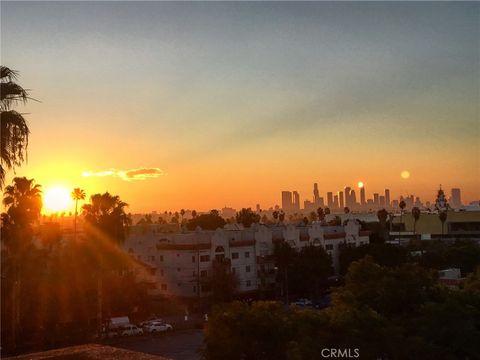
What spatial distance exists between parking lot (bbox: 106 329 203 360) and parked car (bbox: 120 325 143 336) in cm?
76

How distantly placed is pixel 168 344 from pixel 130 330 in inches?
198

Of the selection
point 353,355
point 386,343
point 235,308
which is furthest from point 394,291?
point 235,308

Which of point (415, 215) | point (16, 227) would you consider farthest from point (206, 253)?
point (415, 215)

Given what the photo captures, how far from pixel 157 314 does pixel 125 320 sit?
10.3 m

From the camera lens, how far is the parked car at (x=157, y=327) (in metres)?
48.3

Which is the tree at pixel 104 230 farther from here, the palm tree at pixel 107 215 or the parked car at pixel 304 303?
the parked car at pixel 304 303

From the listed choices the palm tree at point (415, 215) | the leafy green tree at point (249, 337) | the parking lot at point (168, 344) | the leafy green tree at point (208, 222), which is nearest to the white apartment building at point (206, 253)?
the parking lot at point (168, 344)

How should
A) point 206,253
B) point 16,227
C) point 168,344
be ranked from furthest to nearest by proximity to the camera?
1. point 206,253
2. point 168,344
3. point 16,227

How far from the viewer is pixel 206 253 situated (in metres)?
63.3

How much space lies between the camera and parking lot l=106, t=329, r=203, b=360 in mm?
40500

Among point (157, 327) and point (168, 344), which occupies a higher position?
point (157, 327)
